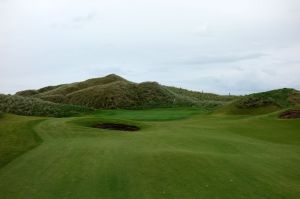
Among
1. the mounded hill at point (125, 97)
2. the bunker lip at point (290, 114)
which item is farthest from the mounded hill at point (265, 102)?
the mounded hill at point (125, 97)

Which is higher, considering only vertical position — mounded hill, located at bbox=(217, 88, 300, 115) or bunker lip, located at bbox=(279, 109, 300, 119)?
mounded hill, located at bbox=(217, 88, 300, 115)

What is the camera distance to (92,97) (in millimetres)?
70312

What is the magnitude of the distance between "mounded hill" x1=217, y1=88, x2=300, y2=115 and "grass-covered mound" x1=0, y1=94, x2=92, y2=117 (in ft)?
64.1

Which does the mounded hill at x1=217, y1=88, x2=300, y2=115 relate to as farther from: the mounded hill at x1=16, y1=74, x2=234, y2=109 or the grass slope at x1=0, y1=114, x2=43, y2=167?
the mounded hill at x1=16, y1=74, x2=234, y2=109

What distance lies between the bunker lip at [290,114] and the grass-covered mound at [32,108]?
27.1m

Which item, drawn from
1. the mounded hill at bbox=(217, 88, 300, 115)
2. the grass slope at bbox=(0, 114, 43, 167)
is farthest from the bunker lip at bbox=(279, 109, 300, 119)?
the grass slope at bbox=(0, 114, 43, 167)

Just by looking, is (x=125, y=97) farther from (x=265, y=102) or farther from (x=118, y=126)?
(x=118, y=126)

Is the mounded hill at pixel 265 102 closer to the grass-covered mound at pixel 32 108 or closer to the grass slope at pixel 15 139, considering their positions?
the grass-covered mound at pixel 32 108

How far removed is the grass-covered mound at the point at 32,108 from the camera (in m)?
50.0

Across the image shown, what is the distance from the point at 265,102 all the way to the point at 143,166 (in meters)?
28.5

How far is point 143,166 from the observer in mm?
14500

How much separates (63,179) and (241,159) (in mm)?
7056

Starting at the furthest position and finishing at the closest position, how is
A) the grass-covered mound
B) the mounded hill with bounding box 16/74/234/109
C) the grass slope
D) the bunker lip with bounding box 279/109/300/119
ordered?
the mounded hill with bounding box 16/74/234/109, the grass-covered mound, the bunker lip with bounding box 279/109/300/119, the grass slope

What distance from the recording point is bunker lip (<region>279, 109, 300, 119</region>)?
98.3 feet
